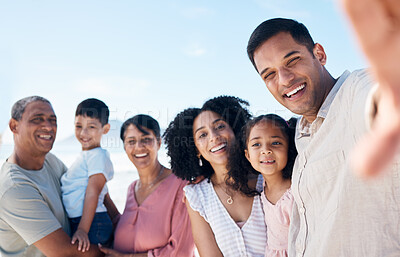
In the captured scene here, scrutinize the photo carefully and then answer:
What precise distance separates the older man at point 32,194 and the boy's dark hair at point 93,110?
70 centimetres

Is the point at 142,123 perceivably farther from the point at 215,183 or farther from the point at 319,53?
the point at 319,53

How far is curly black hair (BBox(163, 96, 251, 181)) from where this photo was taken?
3594mm

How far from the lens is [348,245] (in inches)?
62.9

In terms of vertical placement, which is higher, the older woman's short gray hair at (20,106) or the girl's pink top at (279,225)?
the older woman's short gray hair at (20,106)

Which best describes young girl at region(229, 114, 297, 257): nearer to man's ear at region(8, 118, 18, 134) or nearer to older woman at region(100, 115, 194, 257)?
older woman at region(100, 115, 194, 257)

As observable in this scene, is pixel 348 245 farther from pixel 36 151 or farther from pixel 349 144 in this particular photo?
pixel 36 151

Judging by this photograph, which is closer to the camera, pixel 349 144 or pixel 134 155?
pixel 349 144

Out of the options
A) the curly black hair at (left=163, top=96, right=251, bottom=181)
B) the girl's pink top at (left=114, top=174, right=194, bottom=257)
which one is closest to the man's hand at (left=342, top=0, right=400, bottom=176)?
the curly black hair at (left=163, top=96, right=251, bottom=181)

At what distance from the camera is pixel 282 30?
6.95 feet

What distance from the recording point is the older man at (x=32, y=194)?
10.1 feet

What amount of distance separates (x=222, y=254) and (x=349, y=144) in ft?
6.37

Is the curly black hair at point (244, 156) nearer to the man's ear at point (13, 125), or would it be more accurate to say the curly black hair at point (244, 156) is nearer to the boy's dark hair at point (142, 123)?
the boy's dark hair at point (142, 123)

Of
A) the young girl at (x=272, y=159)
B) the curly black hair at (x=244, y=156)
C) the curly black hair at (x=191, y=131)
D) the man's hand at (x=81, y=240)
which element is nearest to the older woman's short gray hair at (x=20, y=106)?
the man's hand at (x=81, y=240)

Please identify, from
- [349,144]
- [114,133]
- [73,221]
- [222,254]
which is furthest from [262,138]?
[114,133]
